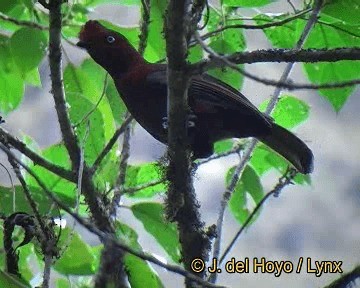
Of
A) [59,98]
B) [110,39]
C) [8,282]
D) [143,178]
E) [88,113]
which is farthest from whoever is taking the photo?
[110,39]

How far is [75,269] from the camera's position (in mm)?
2359

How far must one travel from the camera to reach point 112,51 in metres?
2.90

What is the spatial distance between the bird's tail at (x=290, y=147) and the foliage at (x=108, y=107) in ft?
0.14

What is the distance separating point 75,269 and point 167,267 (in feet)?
2.65

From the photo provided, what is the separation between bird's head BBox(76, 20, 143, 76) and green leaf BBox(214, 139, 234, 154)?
0.39m

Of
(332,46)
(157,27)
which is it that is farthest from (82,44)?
(332,46)

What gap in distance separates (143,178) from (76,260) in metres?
0.40

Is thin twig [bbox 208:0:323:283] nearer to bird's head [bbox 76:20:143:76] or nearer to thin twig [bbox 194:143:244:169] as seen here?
thin twig [bbox 194:143:244:169]

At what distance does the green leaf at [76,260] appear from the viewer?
2354 millimetres

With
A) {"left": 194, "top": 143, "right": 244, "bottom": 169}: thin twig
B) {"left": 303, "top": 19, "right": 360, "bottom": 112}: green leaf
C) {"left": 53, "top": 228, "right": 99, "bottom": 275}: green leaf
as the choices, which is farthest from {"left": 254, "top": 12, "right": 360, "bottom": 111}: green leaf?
{"left": 53, "top": 228, "right": 99, "bottom": 275}: green leaf

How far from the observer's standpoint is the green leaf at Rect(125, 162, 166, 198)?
8.60 feet

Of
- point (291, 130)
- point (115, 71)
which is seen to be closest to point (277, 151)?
point (291, 130)

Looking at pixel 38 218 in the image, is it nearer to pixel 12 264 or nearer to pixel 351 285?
pixel 12 264

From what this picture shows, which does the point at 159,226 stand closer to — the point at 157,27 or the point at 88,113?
the point at 88,113
